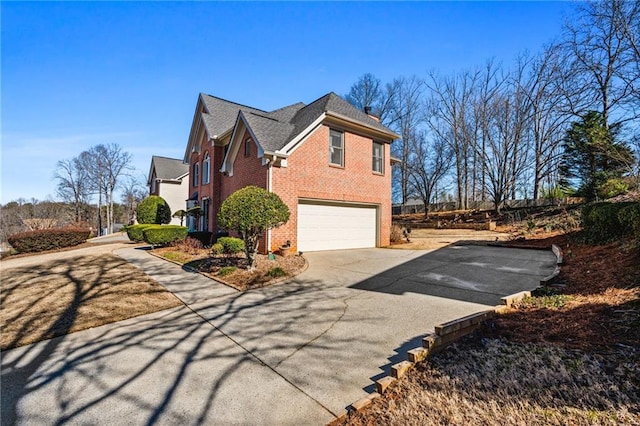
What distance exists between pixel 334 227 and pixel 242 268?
550cm

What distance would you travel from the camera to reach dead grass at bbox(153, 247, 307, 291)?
25.2ft

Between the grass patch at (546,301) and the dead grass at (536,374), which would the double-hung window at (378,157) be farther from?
the dead grass at (536,374)

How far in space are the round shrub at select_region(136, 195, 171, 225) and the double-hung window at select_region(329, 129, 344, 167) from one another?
1261 centimetres

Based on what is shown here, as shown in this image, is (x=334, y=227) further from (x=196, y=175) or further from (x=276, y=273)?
(x=196, y=175)

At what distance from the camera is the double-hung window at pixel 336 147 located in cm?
1309

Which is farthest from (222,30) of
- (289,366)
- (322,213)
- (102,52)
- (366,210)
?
(289,366)

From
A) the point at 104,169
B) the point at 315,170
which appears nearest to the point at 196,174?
the point at 315,170

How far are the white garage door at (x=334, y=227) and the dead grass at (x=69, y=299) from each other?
6.08 m

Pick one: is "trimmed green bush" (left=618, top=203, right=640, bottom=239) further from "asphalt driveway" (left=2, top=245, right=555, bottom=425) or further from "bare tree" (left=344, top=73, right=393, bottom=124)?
"bare tree" (left=344, top=73, right=393, bottom=124)

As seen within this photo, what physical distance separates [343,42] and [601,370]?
37.8 feet

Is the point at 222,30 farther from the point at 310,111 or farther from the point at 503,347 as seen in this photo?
the point at 503,347

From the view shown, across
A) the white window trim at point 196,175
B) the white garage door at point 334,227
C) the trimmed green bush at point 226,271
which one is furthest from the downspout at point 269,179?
the white window trim at point 196,175

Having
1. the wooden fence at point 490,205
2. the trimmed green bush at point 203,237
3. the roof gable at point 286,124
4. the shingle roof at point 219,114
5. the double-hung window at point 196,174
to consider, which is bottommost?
the trimmed green bush at point 203,237

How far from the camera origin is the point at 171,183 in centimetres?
2689
